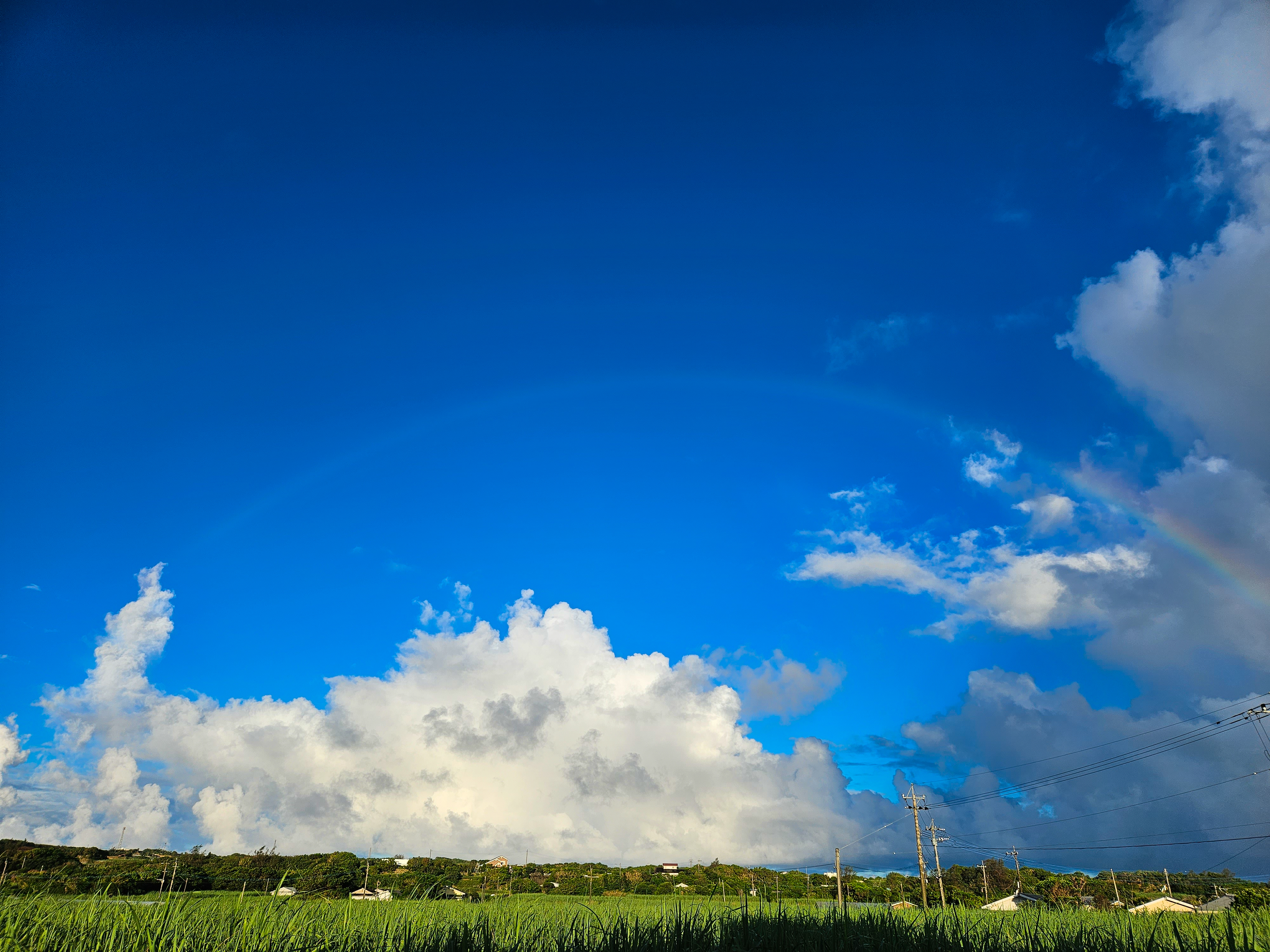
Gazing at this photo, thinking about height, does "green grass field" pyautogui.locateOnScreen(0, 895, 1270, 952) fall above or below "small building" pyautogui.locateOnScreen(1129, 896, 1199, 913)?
above

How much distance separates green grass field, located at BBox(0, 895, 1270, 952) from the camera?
6906 mm

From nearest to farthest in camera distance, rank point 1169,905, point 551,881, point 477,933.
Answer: point 477,933 < point 1169,905 < point 551,881

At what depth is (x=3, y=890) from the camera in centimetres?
1220

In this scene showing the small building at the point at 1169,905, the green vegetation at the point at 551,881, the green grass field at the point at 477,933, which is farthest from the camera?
the small building at the point at 1169,905

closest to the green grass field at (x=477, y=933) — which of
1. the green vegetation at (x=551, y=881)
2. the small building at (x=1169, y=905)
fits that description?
the green vegetation at (x=551, y=881)

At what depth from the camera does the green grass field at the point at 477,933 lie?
691cm

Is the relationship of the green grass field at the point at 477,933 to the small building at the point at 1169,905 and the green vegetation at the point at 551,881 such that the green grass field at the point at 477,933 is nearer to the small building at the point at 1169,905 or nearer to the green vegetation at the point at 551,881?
the green vegetation at the point at 551,881

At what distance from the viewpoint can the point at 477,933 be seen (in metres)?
7.96

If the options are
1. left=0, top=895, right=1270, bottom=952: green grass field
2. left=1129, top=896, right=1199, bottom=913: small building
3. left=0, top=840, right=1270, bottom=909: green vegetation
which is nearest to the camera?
left=0, top=895, right=1270, bottom=952: green grass field

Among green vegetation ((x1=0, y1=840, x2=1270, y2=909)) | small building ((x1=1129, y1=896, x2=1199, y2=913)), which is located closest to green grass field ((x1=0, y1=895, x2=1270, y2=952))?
green vegetation ((x1=0, y1=840, x2=1270, y2=909))

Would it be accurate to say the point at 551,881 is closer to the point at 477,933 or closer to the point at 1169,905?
the point at 1169,905

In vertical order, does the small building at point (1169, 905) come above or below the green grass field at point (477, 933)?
below

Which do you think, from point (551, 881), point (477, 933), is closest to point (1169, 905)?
point (551, 881)

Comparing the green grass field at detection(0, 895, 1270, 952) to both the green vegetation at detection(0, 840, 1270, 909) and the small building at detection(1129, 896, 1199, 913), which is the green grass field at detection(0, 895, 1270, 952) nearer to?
the green vegetation at detection(0, 840, 1270, 909)
